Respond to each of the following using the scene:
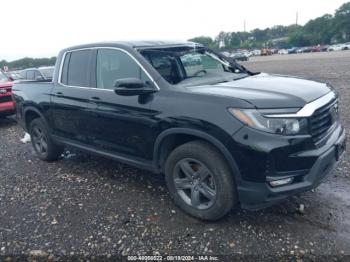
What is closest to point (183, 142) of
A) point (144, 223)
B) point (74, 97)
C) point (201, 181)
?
point (201, 181)

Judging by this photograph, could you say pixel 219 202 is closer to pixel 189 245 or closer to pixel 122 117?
pixel 189 245

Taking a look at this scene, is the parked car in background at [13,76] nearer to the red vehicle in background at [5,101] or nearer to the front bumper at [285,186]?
the red vehicle in background at [5,101]

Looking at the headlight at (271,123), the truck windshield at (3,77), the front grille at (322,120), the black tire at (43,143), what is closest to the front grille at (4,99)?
the truck windshield at (3,77)

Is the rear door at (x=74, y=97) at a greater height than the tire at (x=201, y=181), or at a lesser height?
greater

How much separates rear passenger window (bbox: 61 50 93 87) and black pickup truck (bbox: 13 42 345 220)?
0.6 inches

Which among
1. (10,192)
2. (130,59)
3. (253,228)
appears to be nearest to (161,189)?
(253,228)

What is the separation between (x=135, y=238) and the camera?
336 cm

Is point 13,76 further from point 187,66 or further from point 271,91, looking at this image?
point 271,91

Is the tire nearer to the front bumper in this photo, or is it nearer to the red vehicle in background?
the front bumper

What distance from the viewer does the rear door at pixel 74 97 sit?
4.50m

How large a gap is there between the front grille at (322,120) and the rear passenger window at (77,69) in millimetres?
2807

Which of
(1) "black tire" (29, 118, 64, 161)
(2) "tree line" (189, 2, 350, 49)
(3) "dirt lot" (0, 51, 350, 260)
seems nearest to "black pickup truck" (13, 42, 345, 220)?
(3) "dirt lot" (0, 51, 350, 260)

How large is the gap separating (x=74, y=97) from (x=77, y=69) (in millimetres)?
431

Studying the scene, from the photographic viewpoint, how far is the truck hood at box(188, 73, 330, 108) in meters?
3.07
